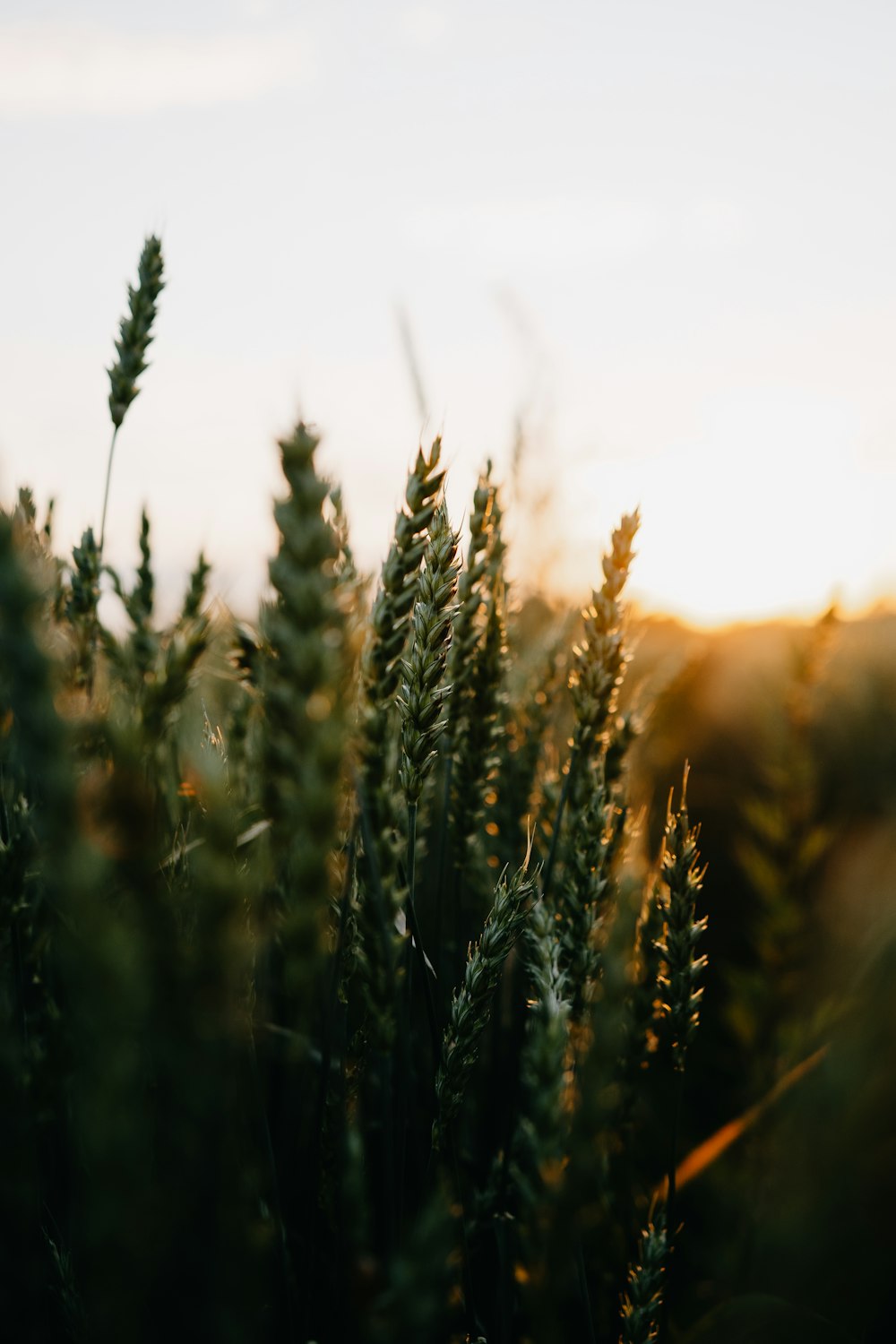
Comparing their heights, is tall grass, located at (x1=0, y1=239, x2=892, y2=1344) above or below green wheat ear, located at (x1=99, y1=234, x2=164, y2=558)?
below

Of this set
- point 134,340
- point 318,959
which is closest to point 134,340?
point 134,340

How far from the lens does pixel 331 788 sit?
63cm

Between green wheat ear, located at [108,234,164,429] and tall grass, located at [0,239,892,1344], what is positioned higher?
green wheat ear, located at [108,234,164,429]

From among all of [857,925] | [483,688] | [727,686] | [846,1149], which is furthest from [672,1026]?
[727,686]

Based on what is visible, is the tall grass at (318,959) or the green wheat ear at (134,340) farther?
the green wheat ear at (134,340)

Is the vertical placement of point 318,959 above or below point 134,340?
below

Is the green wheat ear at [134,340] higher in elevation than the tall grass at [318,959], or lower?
higher

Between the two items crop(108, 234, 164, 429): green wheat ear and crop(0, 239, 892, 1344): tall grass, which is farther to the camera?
crop(108, 234, 164, 429): green wheat ear

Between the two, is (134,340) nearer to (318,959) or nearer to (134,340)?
(134,340)

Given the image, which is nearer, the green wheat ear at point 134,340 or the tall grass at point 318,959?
the tall grass at point 318,959

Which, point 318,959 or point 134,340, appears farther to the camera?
point 134,340

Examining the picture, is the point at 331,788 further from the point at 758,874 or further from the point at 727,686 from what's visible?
the point at 727,686

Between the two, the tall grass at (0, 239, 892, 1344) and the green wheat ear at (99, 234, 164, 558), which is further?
the green wheat ear at (99, 234, 164, 558)

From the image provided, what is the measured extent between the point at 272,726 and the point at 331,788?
100 mm
